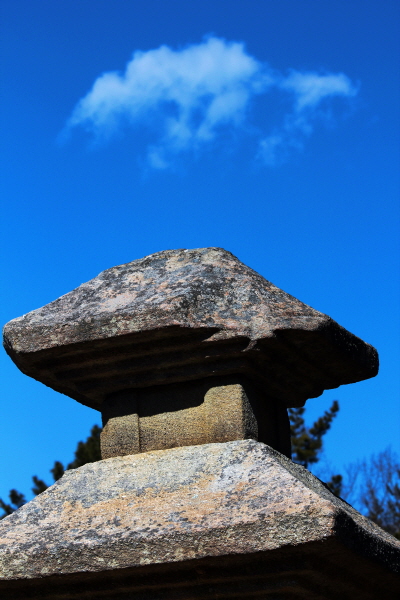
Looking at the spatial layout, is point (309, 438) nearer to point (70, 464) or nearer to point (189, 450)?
point (70, 464)

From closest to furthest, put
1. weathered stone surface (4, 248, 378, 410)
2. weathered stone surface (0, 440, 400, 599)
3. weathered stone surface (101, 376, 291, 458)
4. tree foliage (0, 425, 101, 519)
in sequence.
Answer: weathered stone surface (0, 440, 400, 599), weathered stone surface (4, 248, 378, 410), weathered stone surface (101, 376, 291, 458), tree foliage (0, 425, 101, 519)

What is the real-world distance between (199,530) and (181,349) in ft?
2.51

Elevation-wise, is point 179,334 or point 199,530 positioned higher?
point 179,334

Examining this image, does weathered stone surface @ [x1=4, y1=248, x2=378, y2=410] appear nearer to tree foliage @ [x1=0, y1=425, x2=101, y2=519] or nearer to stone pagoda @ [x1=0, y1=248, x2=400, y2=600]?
stone pagoda @ [x1=0, y1=248, x2=400, y2=600]

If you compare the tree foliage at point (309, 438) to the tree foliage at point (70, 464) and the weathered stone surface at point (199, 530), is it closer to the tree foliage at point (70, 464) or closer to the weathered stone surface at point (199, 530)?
the tree foliage at point (70, 464)

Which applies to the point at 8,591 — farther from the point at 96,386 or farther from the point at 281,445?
the point at 281,445

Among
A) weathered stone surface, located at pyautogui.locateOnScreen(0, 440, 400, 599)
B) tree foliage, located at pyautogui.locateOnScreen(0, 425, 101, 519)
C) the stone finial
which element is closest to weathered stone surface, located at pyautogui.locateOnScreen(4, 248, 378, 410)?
the stone finial

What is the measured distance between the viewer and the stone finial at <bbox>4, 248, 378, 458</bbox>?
310 centimetres

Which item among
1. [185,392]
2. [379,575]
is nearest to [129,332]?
[185,392]

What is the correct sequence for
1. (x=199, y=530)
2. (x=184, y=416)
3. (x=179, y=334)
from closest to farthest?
(x=199, y=530), (x=179, y=334), (x=184, y=416)

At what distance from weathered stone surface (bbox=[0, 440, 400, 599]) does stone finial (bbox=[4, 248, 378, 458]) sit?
20cm

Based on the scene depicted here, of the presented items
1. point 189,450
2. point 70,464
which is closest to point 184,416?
point 189,450

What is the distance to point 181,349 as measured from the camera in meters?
3.18

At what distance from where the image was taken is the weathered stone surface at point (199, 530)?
2635 mm
